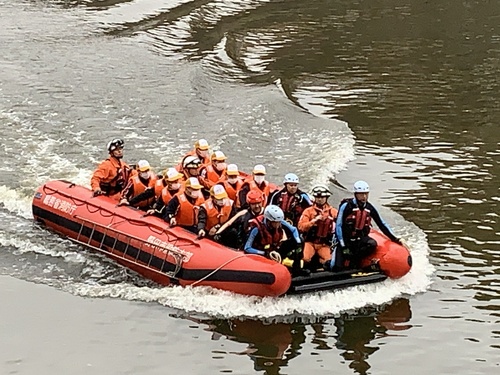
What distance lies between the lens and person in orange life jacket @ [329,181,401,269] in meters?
11.0

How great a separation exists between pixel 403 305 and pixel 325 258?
1239 millimetres

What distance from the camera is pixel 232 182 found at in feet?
41.9

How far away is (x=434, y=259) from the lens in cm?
1216

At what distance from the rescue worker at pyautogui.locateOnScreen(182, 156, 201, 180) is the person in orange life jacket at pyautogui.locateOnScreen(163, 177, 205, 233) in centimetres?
98

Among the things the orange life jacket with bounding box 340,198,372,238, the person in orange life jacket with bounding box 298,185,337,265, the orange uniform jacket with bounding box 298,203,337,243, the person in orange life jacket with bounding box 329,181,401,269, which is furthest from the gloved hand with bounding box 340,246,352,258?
the orange uniform jacket with bounding box 298,203,337,243

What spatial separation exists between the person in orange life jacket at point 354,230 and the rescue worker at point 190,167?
290cm

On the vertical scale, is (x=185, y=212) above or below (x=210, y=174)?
below

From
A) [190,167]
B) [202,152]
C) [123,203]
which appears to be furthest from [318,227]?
[202,152]

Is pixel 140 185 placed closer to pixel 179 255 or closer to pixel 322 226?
pixel 179 255

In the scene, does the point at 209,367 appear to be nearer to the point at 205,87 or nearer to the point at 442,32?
the point at 205,87

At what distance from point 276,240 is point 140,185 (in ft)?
10.0

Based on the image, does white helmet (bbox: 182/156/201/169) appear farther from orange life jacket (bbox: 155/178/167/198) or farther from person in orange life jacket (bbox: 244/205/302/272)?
person in orange life jacket (bbox: 244/205/302/272)

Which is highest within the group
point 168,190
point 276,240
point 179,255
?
point 168,190

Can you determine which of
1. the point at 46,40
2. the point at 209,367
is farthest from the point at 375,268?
the point at 46,40
